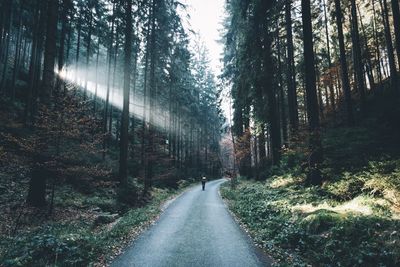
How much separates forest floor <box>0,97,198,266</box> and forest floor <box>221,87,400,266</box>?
14.7ft

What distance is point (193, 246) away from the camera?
327 inches

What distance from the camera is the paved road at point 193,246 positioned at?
6988 millimetres

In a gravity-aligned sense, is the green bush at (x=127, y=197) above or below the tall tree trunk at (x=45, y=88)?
below

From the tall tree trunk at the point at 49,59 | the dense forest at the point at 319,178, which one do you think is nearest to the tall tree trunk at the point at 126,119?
the tall tree trunk at the point at 49,59

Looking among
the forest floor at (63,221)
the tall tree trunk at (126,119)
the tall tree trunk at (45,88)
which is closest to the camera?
the forest floor at (63,221)

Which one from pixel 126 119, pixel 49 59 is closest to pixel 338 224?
pixel 49 59

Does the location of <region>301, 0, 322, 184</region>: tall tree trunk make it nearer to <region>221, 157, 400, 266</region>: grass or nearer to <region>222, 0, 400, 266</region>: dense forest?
<region>222, 0, 400, 266</region>: dense forest

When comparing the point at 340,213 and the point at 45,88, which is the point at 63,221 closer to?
the point at 45,88

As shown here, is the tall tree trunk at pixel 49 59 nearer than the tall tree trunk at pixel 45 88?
No

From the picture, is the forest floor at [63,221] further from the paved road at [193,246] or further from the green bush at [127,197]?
the paved road at [193,246]

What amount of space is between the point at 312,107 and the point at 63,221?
1119cm

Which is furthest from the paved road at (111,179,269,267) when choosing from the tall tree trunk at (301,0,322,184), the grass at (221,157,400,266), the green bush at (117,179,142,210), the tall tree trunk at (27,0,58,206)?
the tall tree trunk at (27,0,58,206)

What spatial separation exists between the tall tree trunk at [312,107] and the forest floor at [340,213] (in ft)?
1.62

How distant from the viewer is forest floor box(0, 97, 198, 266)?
671 cm
